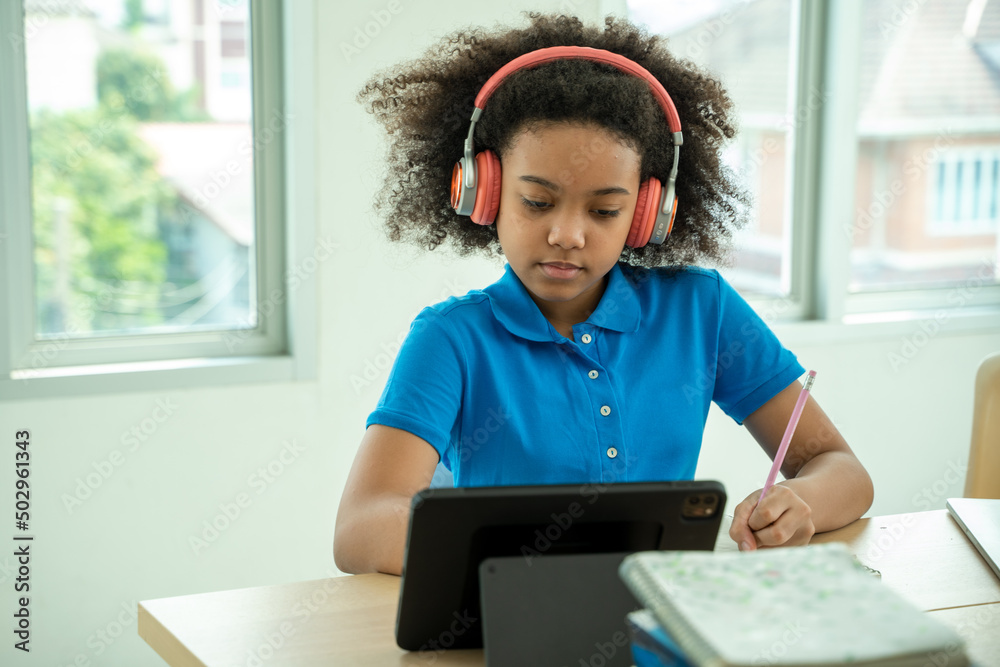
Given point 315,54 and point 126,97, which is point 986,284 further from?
point 126,97

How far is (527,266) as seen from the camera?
125 cm

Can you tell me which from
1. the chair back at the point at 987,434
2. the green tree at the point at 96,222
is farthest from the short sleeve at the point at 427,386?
the green tree at the point at 96,222

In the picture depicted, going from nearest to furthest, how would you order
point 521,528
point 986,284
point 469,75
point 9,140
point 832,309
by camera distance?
1. point 521,528
2. point 469,75
3. point 9,140
4. point 832,309
5. point 986,284

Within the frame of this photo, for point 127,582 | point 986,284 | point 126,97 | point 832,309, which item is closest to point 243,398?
point 127,582

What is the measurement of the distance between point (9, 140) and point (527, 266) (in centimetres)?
141

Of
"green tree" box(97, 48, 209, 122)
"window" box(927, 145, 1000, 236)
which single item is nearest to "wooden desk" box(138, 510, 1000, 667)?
"green tree" box(97, 48, 209, 122)

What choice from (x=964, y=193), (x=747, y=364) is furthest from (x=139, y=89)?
(x=964, y=193)

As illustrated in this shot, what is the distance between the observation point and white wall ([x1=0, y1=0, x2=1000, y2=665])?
2.11 m

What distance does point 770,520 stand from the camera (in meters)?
1.07

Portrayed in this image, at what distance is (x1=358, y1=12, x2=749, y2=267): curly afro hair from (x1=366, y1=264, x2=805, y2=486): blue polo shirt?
0.55 feet

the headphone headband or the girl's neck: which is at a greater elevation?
the headphone headband

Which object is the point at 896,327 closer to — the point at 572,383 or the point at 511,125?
the point at 572,383

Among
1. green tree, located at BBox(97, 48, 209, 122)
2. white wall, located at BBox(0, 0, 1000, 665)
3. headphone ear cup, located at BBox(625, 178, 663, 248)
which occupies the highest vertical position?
green tree, located at BBox(97, 48, 209, 122)

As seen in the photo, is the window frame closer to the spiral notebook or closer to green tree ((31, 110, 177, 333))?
green tree ((31, 110, 177, 333))
